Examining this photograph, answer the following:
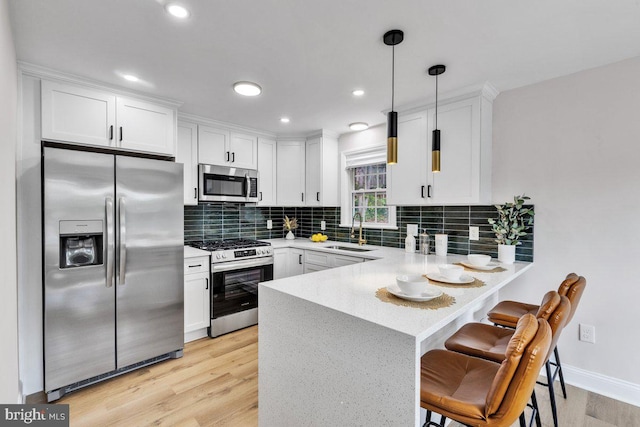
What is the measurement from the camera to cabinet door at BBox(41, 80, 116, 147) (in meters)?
2.19

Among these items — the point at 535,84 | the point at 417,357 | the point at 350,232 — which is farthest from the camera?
the point at 350,232

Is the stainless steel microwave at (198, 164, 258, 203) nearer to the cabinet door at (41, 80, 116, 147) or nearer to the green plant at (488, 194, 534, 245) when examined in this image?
the cabinet door at (41, 80, 116, 147)

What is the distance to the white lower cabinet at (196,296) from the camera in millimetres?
2949

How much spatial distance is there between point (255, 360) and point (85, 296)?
1.43m

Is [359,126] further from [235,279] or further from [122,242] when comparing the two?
[122,242]

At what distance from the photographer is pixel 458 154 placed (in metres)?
2.58

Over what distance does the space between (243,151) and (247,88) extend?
4.26 feet

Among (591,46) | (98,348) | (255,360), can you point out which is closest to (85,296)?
(98,348)

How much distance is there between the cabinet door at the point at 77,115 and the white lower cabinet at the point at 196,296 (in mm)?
1305

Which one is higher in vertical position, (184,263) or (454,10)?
(454,10)

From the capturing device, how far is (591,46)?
6.19ft

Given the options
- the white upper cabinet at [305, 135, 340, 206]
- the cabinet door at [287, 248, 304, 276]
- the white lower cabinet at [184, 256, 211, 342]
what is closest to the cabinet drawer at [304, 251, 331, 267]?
the cabinet door at [287, 248, 304, 276]

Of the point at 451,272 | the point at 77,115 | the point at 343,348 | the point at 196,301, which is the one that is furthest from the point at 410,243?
the point at 77,115

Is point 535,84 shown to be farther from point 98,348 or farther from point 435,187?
point 98,348
